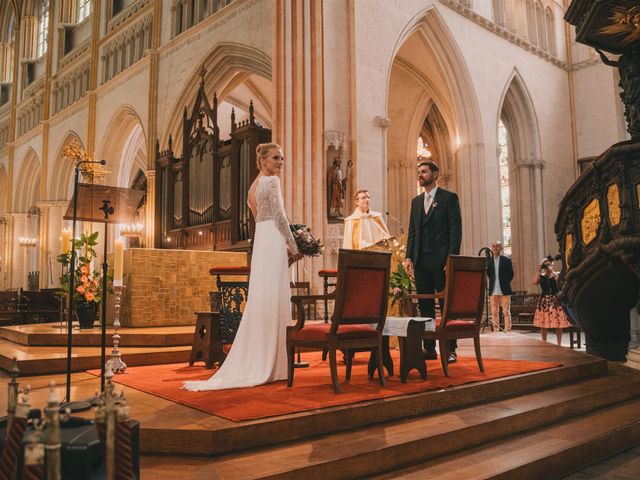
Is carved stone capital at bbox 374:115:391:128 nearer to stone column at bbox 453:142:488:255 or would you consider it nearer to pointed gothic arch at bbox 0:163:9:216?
stone column at bbox 453:142:488:255

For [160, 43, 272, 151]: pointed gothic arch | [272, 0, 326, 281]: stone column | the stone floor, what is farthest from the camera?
[160, 43, 272, 151]: pointed gothic arch

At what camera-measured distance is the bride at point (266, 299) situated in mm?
4242

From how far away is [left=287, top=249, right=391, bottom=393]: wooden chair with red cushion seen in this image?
3.86 meters

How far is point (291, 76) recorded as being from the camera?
10984 mm

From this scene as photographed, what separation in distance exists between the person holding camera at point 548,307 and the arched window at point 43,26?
2142 cm

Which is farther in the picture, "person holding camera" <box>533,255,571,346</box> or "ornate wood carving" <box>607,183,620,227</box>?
"person holding camera" <box>533,255,571,346</box>

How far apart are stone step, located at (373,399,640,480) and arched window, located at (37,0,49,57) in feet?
80.0

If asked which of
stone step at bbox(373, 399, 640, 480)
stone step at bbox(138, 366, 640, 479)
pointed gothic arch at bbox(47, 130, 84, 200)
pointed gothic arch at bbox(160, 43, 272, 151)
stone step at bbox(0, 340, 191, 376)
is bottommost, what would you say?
stone step at bbox(373, 399, 640, 480)

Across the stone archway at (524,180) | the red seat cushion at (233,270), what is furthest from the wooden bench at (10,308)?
the stone archway at (524,180)

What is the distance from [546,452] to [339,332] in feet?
4.59

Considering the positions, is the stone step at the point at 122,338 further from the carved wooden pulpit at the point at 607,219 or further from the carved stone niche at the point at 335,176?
the carved stone niche at the point at 335,176

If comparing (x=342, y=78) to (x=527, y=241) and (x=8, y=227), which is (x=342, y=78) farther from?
(x=8, y=227)

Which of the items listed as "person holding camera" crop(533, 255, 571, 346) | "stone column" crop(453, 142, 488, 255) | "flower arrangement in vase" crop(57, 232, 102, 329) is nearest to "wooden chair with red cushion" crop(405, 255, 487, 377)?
"flower arrangement in vase" crop(57, 232, 102, 329)

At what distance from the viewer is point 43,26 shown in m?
24.0
